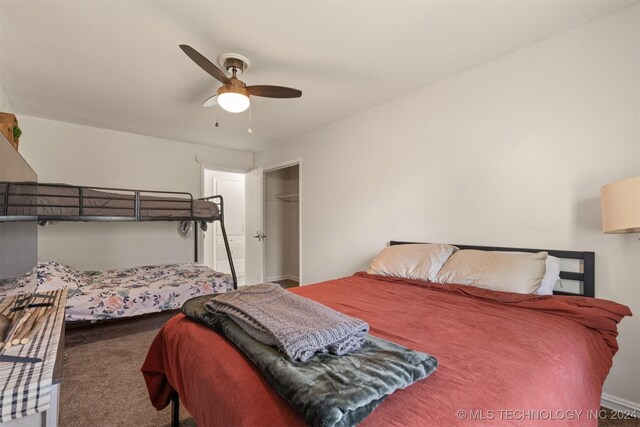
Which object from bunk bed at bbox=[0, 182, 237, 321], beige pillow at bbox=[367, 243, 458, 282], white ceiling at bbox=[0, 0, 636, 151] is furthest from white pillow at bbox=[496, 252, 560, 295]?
bunk bed at bbox=[0, 182, 237, 321]

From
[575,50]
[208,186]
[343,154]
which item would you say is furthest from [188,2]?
[208,186]

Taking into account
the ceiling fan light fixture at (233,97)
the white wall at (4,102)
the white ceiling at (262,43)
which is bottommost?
the ceiling fan light fixture at (233,97)

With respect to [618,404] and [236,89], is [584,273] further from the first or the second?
[236,89]

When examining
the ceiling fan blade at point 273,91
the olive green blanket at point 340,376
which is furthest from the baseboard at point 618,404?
the ceiling fan blade at point 273,91

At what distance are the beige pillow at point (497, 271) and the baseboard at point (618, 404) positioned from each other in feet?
2.75

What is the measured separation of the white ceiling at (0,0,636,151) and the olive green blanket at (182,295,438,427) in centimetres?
182

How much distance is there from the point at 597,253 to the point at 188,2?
289 cm

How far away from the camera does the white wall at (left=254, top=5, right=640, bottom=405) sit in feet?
5.63

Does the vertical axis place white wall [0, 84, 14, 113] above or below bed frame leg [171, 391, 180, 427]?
above

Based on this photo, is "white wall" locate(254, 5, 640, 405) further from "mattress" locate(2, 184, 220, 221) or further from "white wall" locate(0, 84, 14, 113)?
"white wall" locate(0, 84, 14, 113)

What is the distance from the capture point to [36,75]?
2.43 metres

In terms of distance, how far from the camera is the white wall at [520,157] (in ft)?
5.63

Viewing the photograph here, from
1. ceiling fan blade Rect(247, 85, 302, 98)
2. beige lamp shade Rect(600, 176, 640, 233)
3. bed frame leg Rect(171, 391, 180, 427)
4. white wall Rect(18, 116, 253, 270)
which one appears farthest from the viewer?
white wall Rect(18, 116, 253, 270)

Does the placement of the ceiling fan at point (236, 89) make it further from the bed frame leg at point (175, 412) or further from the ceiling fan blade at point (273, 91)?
the bed frame leg at point (175, 412)
